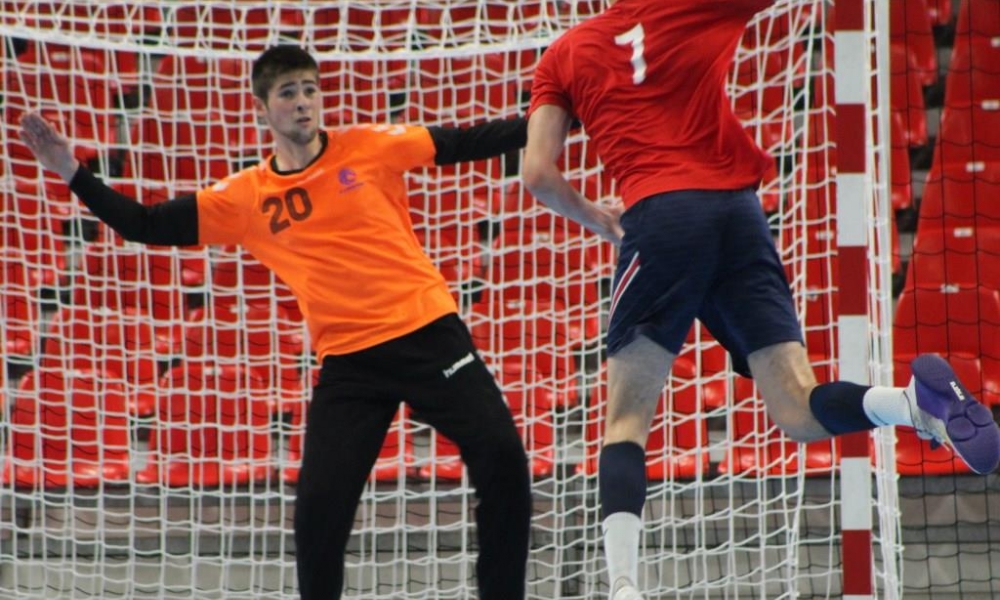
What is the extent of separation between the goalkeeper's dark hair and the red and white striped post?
1590 millimetres

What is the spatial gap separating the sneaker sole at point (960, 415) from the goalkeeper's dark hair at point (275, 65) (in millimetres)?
2073

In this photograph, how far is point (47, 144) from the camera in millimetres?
4082

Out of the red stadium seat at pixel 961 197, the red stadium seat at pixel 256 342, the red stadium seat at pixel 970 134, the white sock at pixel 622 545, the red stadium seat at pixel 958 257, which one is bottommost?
the white sock at pixel 622 545

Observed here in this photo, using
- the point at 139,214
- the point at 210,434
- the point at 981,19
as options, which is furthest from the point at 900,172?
the point at 139,214

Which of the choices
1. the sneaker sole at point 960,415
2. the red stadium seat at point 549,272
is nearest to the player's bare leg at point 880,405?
the sneaker sole at point 960,415

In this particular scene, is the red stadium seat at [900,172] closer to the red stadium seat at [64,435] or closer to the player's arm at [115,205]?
the red stadium seat at [64,435]

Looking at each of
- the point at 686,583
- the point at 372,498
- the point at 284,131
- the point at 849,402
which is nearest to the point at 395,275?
the point at 284,131

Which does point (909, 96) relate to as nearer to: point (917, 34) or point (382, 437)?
point (917, 34)

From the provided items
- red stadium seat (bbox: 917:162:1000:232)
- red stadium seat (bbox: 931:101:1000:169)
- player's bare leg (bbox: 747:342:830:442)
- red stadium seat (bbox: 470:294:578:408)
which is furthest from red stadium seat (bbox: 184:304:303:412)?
red stadium seat (bbox: 931:101:1000:169)

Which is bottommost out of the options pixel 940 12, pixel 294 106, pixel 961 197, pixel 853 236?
pixel 853 236

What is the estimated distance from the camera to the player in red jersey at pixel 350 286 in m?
3.77

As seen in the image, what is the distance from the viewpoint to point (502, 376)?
6.33 meters

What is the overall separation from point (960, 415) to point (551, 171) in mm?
1121

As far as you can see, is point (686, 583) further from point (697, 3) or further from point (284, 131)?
point (697, 3)
